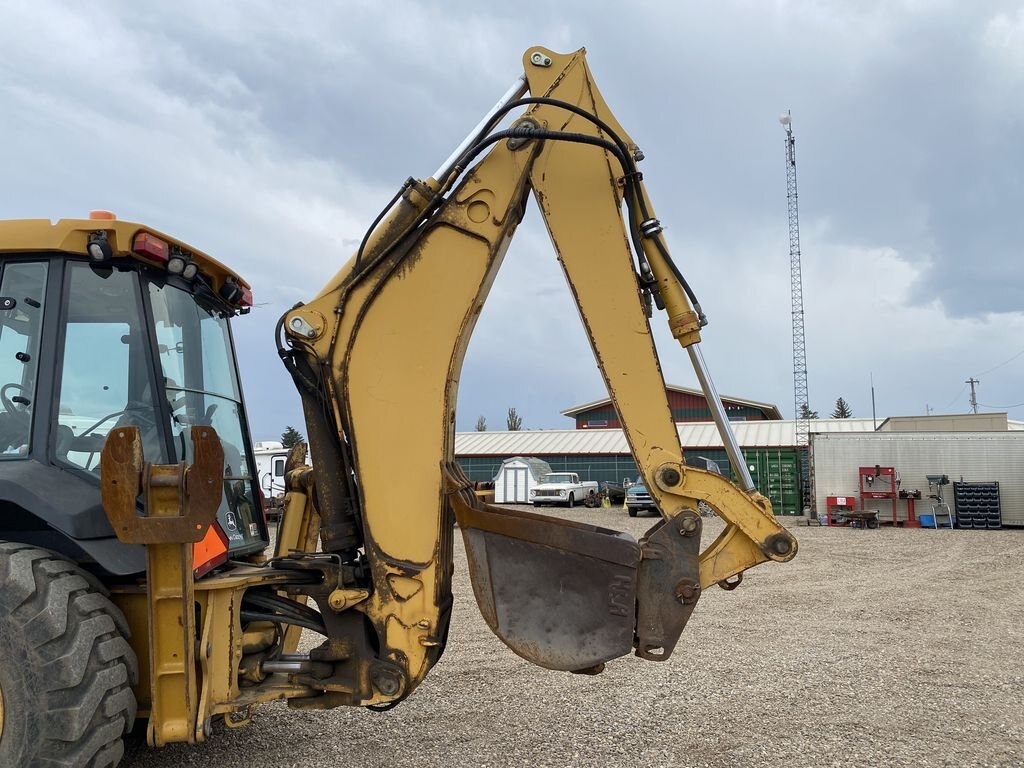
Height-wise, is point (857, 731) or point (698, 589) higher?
point (698, 589)

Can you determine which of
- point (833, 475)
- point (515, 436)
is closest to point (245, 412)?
point (833, 475)

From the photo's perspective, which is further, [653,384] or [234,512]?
[234,512]

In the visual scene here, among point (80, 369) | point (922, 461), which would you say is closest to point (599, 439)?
point (922, 461)

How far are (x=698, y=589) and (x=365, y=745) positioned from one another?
2.32 meters

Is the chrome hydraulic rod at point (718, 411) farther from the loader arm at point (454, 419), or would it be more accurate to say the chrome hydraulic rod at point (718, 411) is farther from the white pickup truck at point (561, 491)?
the white pickup truck at point (561, 491)

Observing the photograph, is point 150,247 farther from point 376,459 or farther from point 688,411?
point 688,411

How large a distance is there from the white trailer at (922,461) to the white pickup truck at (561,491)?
9753 millimetres

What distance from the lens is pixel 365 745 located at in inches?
181

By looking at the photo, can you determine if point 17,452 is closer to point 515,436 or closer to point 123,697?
point 123,697

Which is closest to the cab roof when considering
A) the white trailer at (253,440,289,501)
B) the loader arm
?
the loader arm

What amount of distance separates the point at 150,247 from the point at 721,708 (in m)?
4.57

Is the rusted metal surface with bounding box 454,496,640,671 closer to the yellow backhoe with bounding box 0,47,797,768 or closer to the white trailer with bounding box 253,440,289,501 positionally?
the yellow backhoe with bounding box 0,47,797,768

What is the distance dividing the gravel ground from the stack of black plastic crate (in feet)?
45.1

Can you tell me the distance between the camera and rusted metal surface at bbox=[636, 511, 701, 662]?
139 inches
